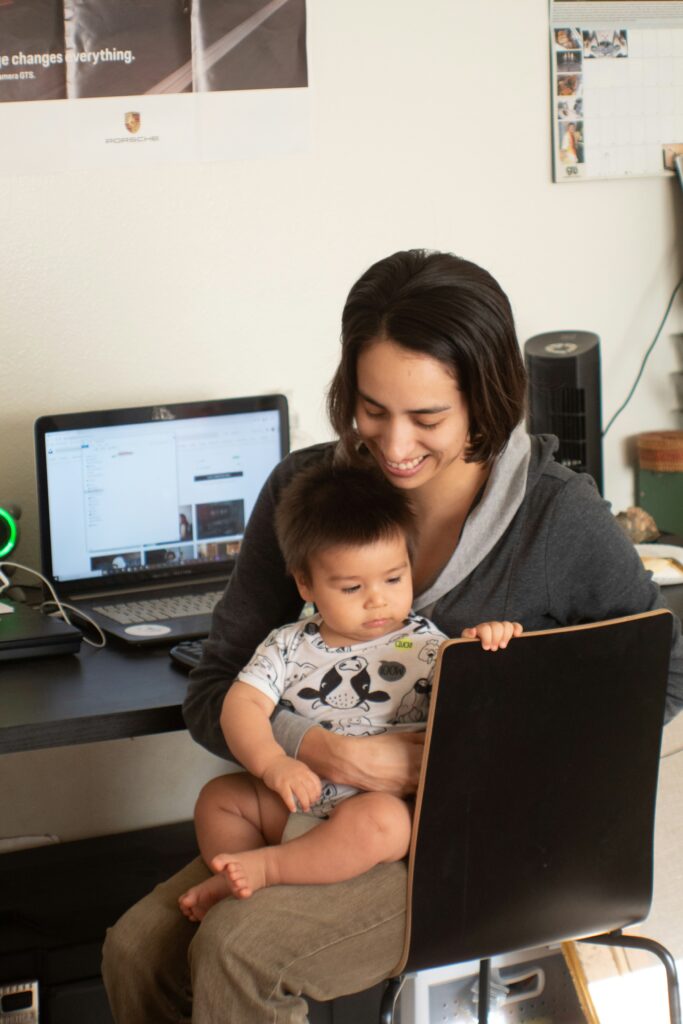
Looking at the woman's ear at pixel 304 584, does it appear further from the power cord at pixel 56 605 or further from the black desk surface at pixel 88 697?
the power cord at pixel 56 605

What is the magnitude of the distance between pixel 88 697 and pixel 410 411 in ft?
1.89

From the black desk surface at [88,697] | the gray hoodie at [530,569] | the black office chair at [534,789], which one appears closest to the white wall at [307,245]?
the black desk surface at [88,697]

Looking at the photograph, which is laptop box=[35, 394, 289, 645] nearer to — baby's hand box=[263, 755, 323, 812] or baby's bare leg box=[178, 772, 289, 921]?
baby's bare leg box=[178, 772, 289, 921]

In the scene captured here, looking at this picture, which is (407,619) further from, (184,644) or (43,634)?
(43,634)

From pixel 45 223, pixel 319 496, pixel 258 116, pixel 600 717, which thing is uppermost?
pixel 258 116

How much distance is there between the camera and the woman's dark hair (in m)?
1.52

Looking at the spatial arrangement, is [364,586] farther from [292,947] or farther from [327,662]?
[292,947]

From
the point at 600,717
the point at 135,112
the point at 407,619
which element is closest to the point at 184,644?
the point at 407,619

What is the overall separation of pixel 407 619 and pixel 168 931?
46 cm

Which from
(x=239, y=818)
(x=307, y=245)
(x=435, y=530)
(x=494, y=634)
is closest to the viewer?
(x=494, y=634)

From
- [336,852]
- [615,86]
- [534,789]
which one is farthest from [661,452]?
[336,852]

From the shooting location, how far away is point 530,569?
1562mm

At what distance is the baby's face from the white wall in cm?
98

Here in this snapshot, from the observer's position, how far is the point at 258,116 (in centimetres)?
241
